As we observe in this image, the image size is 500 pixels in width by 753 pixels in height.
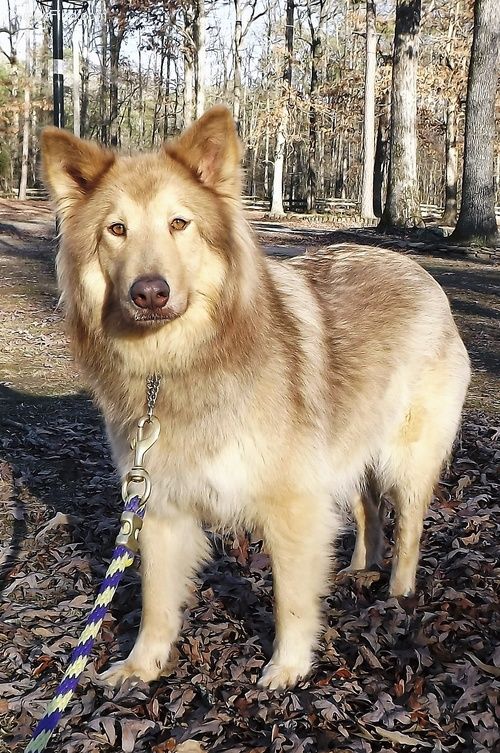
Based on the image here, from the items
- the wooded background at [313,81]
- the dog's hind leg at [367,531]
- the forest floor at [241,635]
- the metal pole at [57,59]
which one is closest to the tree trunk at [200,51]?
the wooded background at [313,81]

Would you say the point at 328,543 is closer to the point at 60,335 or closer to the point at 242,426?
the point at 242,426

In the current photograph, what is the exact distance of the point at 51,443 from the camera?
608 centimetres

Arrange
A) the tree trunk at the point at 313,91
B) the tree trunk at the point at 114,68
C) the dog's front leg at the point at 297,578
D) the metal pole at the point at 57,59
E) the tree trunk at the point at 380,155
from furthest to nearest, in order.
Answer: the tree trunk at the point at 114,68 → the tree trunk at the point at 313,91 → the tree trunk at the point at 380,155 → the metal pole at the point at 57,59 → the dog's front leg at the point at 297,578

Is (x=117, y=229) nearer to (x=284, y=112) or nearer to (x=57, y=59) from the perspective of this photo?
(x=57, y=59)

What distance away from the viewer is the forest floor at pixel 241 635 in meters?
2.92

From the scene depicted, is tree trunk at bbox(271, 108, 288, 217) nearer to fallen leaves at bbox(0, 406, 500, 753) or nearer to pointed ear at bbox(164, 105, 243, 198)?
fallen leaves at bbox(0, 406, 500, 753)

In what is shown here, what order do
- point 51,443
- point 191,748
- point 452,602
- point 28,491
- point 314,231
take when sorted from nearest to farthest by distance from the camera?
1. point 191,748
2. point 452,602
3. point 28,491
4. point 51,443
5. point 314,231

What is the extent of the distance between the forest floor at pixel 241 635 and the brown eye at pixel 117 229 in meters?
1.93

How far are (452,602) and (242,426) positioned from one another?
5.04 feet

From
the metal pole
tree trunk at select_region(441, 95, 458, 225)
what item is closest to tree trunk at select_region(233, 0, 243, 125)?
tree trunk at select_region(441, 95, 458, 225)

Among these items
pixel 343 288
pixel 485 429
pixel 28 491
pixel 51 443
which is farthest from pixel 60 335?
pixel 343 288

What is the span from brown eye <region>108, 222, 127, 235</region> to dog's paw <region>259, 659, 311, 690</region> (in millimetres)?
1982

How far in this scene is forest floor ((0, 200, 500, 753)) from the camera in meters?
2.92

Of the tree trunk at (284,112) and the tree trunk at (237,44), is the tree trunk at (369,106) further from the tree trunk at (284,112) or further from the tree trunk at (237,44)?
the tree trunk at (237,44)
